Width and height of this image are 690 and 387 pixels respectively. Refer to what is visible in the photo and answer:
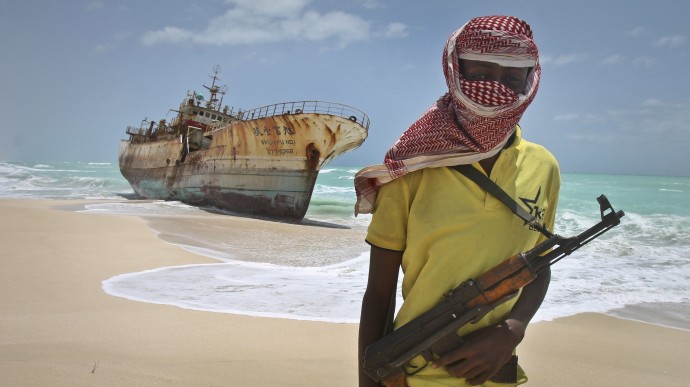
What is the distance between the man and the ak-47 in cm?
4

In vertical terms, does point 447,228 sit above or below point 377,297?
above

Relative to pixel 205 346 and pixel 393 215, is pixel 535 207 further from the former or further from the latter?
pixel 205 346

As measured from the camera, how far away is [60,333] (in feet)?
11.1

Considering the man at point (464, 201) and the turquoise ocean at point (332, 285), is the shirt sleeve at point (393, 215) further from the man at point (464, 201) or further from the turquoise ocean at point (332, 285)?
the turquoise ocean at point (332, 285)

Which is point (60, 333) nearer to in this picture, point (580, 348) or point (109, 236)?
point (580, 348)

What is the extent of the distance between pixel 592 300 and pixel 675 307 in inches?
39.5

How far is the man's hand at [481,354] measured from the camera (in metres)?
1.10

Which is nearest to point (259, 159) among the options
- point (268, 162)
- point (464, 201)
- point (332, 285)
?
point (268, 162)

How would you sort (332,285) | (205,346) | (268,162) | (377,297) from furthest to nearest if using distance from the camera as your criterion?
1. (268,162)
2. (332,285)
3. (205,346)
4. (377,297)

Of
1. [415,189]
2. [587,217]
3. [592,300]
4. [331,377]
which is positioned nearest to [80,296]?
[331,377]

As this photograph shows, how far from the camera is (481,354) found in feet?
3.63

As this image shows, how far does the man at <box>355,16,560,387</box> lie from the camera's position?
1118mm

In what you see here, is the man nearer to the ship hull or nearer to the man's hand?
the man's hand

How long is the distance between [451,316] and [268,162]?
17.2 m
